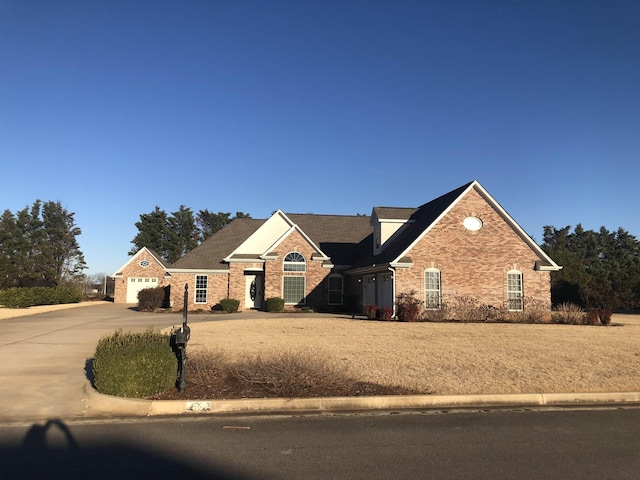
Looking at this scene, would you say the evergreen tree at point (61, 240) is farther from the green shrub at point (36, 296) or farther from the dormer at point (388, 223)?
the dormer at point (388, 223)

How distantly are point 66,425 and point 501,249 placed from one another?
2352 centimetres

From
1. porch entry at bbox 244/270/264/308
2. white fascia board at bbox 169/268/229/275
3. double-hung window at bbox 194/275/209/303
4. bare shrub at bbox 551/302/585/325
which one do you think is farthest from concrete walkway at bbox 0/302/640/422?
double-hung window at bbox 194/275/209/303

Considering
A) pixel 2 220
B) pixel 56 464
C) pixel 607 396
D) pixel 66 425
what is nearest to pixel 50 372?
pixel 66 425

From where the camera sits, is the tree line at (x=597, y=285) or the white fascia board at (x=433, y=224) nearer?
the white fascia board at (x=433, y=224)

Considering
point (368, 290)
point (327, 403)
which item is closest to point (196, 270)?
point (368, 290)

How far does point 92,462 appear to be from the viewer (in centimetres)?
507

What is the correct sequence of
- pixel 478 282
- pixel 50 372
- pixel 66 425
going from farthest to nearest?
pixel 478 282
pixel 50 372
pixel 66 425

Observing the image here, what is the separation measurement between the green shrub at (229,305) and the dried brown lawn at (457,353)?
33.4ft

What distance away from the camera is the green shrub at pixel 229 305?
97.2ft

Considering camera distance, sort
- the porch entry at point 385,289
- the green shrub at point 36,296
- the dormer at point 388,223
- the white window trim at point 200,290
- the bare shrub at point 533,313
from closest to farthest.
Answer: the bare shrub at point 533,313 → the porch entry at point 385,289 → the dormer at point 388,223 → the green shrub at point 36,296 → the white window trim at point 200,290

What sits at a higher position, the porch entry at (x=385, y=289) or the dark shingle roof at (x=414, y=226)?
the dark shingle roof at (x=414, y=226)

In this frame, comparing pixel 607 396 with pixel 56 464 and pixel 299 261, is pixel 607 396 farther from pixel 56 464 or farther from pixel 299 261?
pixel 299 261

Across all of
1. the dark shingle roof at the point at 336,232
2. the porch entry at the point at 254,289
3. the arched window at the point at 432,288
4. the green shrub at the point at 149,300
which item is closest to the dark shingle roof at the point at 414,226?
the arched window at the point at 432,288

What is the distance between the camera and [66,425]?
6.37 m
